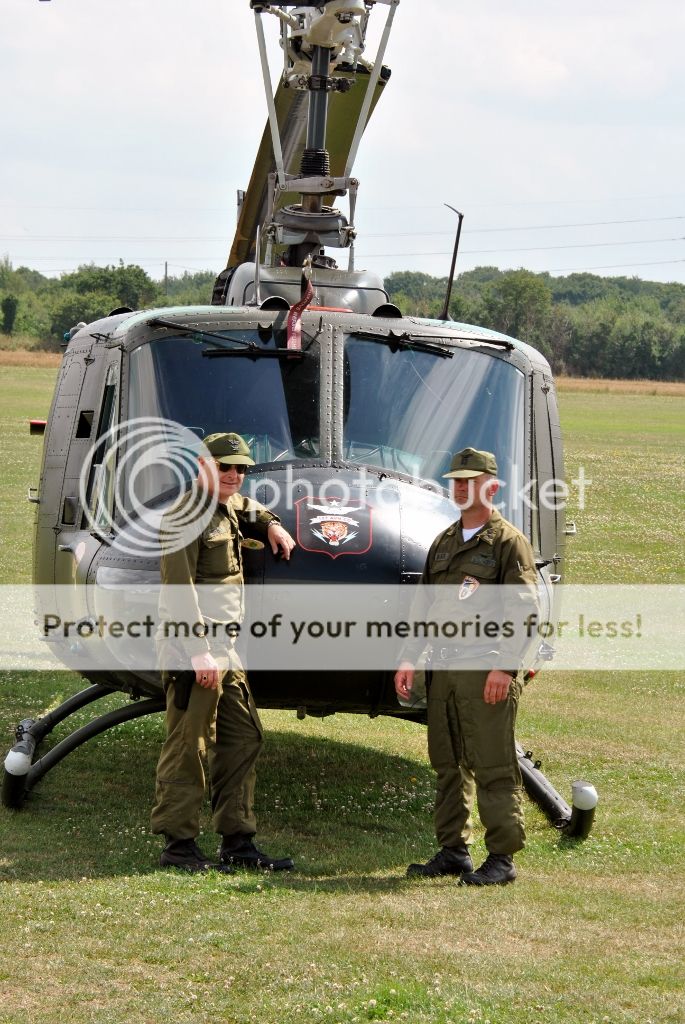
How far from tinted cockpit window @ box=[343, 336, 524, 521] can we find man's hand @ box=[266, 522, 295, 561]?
759mm

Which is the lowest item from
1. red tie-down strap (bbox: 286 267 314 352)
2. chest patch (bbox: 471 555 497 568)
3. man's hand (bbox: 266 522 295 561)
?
chest patch (bbox: 471 555 497 568)

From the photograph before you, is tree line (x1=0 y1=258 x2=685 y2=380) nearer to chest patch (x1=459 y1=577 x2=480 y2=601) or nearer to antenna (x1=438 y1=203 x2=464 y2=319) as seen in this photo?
antenna (x1=438 y1=203 x2=464 y2=319)

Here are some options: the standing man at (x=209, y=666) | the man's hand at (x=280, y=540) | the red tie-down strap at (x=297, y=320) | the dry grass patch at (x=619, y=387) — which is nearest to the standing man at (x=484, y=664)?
the man's hand at (x=280, y=540)

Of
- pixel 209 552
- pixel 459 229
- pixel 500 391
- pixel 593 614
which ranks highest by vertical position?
pixel 459 229

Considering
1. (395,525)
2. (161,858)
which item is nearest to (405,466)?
(395,525)

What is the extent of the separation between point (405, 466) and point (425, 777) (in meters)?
2.53

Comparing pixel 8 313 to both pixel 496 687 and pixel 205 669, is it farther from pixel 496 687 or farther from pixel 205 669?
pixel 496 687

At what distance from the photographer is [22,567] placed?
16.4 meters

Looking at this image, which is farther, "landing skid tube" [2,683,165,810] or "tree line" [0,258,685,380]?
"tree line" [0,258,685,380]

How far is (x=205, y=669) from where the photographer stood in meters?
5.60

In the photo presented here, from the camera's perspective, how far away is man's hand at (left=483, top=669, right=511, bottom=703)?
5.68m

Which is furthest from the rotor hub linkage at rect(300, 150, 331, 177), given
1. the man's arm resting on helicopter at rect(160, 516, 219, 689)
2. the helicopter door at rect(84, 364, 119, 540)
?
the man's arm resting on helicopter at rect(160, 516, 219, 689)

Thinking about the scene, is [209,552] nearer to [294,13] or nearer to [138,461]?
[138,461]

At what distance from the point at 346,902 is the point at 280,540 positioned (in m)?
1.49
